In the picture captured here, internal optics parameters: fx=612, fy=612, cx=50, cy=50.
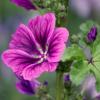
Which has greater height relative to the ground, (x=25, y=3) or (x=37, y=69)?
(x=25, y=3)

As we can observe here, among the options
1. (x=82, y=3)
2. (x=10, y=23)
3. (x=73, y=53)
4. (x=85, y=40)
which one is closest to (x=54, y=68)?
(x=73, y=53)

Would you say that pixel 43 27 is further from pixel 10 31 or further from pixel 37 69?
pixel 10 31

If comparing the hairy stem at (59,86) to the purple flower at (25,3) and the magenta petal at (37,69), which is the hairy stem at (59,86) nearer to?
the magenta petal at (37,69)

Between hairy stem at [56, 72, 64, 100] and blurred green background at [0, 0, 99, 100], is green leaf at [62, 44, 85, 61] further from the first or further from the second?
blurred green background at [0, 0, 99, 100]

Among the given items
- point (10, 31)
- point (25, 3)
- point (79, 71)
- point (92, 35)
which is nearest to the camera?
point (79, 71)

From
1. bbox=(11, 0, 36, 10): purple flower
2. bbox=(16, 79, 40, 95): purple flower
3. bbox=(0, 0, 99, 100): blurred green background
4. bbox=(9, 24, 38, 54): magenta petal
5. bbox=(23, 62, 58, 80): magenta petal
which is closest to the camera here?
bbox=(23, 62, 58, 80): magenta petal

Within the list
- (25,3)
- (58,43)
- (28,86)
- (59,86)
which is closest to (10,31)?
(28,86)

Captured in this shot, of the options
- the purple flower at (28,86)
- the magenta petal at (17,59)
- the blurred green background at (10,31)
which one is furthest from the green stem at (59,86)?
the blurred green background at (10,31)

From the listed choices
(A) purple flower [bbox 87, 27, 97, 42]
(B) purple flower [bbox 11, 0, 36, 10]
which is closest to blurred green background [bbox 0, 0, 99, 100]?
(B) purple flower [bbox 11, 0, 36, 10]
